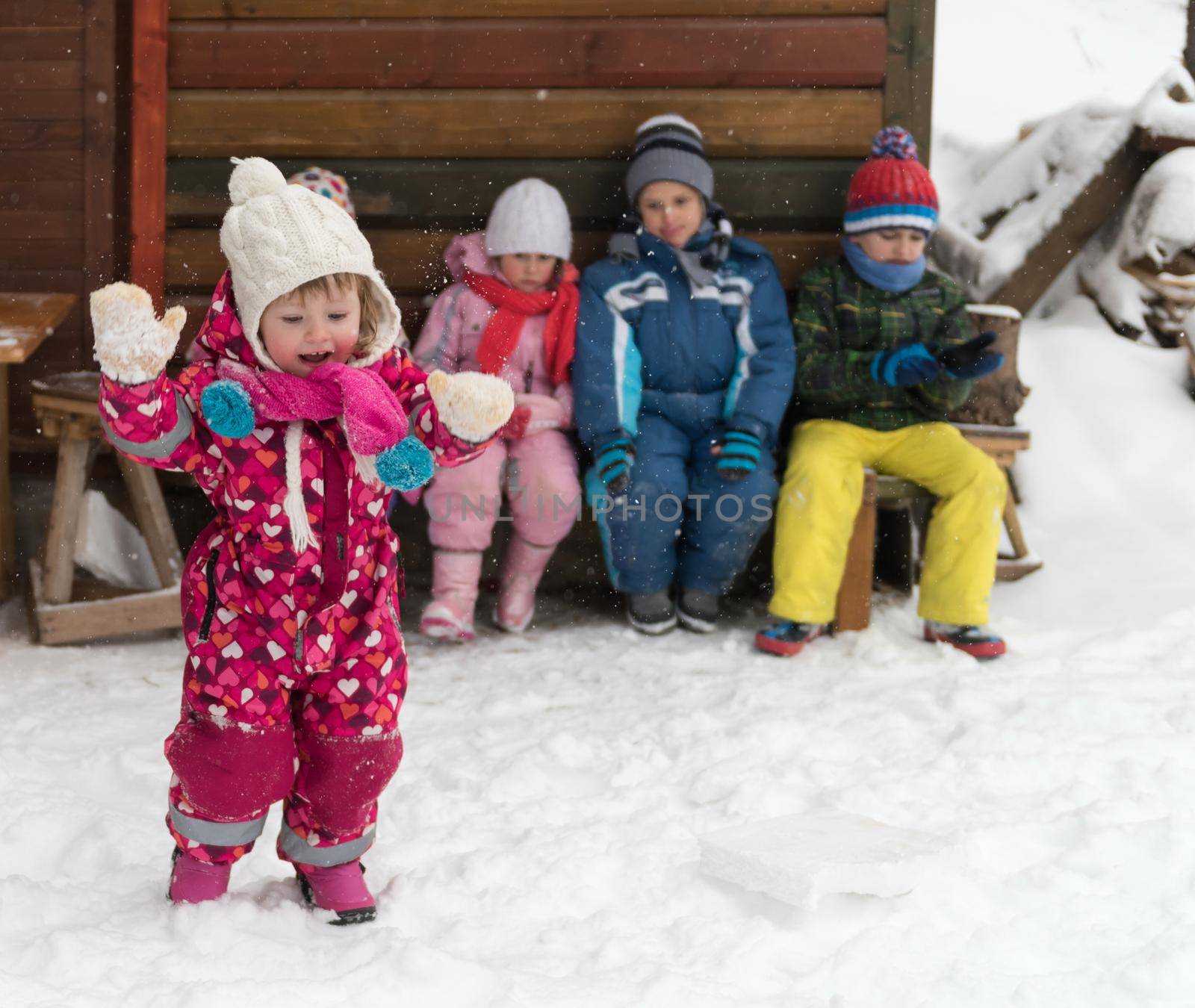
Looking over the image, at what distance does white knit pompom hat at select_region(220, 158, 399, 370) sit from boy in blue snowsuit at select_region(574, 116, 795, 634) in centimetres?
198

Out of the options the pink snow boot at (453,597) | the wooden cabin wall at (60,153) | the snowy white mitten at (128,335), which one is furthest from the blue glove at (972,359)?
the wooden cabin wall at (60,153)

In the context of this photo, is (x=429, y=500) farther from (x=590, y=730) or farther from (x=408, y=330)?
(x=590, y=730)

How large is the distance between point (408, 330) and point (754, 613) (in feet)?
5.06

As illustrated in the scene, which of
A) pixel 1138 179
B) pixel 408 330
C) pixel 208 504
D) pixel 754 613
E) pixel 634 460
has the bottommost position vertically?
pixel 754 613

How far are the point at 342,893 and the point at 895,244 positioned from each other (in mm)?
2840

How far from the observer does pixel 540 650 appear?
13.0 feet

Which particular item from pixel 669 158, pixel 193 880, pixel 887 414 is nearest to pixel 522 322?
pixel 669 158

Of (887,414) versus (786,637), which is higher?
Answer: (887,414)

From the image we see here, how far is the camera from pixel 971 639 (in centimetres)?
382

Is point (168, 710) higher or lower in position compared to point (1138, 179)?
lower

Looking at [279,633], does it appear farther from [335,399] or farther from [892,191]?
[892,191]

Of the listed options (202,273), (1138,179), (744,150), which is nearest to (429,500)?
(202,273)

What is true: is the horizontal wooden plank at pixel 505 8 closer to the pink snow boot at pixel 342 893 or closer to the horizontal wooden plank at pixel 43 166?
the horizontal wooden plank at pixel 43 166

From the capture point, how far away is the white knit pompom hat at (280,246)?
2.02m
